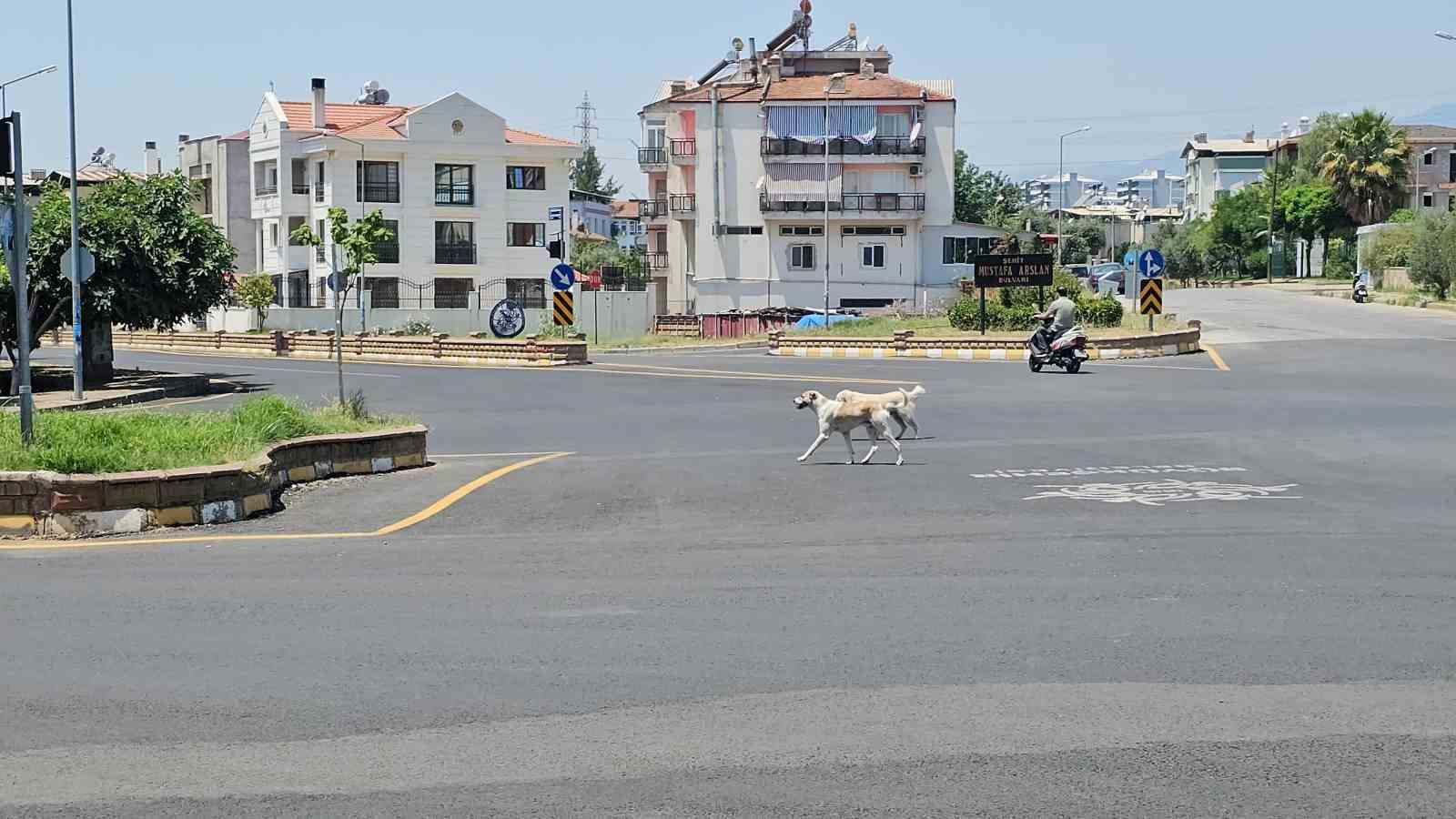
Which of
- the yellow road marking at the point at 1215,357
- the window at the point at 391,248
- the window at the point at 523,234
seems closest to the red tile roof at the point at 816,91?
the window at the point at 523,234

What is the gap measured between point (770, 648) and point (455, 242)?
6916 centimetres

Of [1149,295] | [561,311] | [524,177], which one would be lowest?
[561,311]

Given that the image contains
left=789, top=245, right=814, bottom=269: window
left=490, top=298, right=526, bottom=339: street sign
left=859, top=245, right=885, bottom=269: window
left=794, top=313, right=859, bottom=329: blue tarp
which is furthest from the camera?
left=789, top=245, right=814, bottom=269: window

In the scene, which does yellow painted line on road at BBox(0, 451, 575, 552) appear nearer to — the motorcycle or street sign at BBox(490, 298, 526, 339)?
the motorcycle

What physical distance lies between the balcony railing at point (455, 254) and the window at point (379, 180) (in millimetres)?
3088

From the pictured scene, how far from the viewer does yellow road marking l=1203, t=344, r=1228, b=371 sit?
123 ft

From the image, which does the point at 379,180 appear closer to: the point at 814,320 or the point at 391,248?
the point at 391,248

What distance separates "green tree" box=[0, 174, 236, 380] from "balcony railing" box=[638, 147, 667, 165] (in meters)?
46.8

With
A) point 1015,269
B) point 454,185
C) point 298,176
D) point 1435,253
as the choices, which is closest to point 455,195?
point 454,185

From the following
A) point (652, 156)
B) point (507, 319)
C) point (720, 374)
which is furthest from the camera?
point (652, 156)

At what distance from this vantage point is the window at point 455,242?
7594cm

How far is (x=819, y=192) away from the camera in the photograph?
8050cm

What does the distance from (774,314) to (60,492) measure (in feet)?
195

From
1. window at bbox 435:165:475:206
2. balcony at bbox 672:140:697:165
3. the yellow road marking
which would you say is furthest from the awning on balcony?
the yellow road marking
